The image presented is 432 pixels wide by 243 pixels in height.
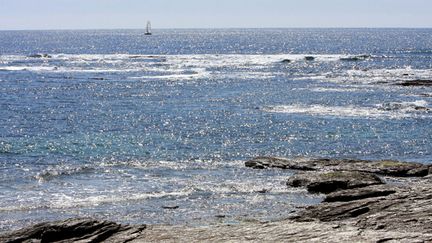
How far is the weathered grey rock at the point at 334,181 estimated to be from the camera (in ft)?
112

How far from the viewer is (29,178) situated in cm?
3894

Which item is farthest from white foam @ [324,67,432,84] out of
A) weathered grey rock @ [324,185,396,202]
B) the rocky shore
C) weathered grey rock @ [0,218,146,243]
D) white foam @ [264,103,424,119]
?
weathered grey rock @ [0,218,146,243]

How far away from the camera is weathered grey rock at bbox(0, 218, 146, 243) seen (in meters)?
22.4

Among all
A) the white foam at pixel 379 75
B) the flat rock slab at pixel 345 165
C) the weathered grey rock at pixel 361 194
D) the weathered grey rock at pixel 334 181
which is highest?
the weathered grey rock at pixel 361 194

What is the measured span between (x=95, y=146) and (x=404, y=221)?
3292 centimetres

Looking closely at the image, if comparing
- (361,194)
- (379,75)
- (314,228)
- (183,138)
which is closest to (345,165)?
(361,194)

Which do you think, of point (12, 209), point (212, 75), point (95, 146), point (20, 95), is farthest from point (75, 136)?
point (212, 75)

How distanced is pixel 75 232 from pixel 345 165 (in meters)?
22.2

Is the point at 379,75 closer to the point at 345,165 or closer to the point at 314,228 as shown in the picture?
the point at 345,165

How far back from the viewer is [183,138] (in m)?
53.6

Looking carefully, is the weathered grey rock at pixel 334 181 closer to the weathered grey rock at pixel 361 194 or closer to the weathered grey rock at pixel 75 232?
the weathered grey rock at pixel 361 194

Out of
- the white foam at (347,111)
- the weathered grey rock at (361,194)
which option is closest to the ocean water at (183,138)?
the white foam at (347,111)

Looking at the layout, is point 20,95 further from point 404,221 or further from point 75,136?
point 404,221

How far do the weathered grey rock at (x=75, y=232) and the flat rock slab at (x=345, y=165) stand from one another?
19479 millimetres
